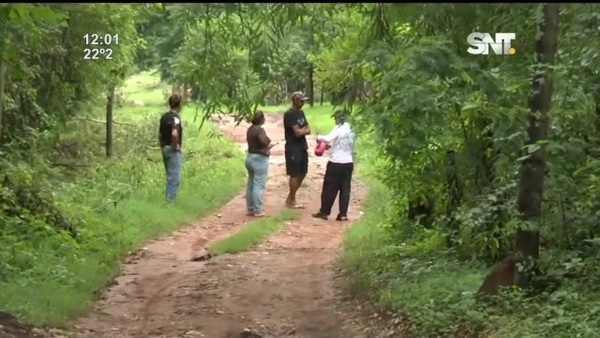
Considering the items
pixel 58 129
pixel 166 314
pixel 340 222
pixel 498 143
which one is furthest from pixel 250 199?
pixel 498 143

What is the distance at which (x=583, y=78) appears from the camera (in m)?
7.85

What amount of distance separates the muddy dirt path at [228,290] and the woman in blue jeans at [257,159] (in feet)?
2.65

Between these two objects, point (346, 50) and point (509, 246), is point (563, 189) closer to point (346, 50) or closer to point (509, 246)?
point (509, 246)

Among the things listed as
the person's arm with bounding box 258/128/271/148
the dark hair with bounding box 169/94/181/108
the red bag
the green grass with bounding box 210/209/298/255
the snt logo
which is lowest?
the green grass with bounding box 210/209/298/255

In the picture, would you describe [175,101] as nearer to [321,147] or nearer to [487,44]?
[321,147]

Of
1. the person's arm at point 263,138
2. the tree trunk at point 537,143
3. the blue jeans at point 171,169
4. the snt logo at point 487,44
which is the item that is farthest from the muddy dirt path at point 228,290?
the snt logo at point 487,44

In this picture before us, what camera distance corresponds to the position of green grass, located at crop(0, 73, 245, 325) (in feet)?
30.5

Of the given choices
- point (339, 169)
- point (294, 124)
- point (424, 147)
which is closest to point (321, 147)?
point (339, 169)

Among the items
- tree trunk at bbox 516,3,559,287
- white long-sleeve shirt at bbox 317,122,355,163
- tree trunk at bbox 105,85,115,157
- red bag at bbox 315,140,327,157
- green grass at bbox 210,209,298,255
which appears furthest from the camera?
tree trunk at bbox 105,85,115,157

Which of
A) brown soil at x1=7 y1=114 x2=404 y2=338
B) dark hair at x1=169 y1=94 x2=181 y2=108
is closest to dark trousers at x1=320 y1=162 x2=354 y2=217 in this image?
brown soil at x1=7 y1=114 x2=404 y2=338

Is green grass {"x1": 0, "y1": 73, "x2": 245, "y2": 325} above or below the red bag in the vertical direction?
below

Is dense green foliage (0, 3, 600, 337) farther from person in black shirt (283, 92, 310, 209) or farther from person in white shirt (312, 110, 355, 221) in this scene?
person in black shirt (283, 92, 310, 209)

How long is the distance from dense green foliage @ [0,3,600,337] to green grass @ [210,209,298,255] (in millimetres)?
1230

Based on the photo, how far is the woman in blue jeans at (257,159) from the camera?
15.0 m
